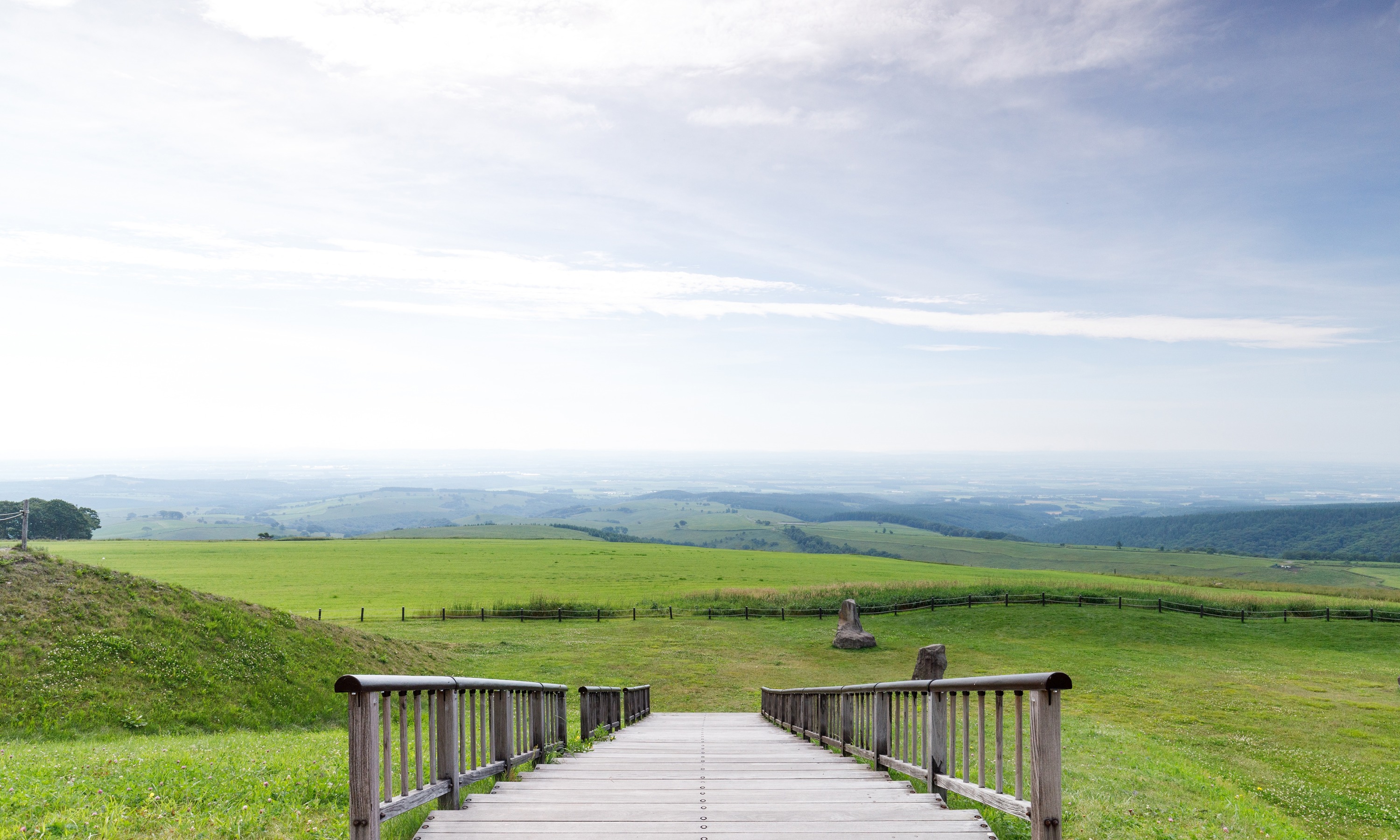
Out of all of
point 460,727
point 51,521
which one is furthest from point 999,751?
point 51,521

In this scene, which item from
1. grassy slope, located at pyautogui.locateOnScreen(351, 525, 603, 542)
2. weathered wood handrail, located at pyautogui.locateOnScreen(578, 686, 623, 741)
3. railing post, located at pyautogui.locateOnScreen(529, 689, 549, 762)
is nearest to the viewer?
railing post, located at pyautogui.locateOnScreen(529, 689, 549, 762)

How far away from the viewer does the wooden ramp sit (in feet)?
13.1

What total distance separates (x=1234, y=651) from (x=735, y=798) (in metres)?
35.5

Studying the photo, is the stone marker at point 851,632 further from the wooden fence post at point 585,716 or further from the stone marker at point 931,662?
the wooden fence post at point 585,716

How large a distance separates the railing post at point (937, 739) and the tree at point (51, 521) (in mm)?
102559

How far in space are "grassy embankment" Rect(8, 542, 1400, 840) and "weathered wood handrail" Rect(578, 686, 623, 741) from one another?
3292 millimetres

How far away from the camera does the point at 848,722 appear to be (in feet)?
28.8

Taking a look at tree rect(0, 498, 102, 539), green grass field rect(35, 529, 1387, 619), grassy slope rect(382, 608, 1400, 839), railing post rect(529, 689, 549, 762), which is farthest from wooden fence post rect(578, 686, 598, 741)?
tree rect(0, 498, 102, 539)

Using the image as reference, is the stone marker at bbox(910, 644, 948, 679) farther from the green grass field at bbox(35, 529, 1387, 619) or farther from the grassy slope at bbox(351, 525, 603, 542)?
the grassy slope at bbox(351, 525, 603, 542)

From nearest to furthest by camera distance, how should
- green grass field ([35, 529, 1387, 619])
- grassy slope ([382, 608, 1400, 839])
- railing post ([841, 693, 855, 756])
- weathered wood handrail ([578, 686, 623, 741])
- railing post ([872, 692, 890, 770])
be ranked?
railing post ([872, 692, 890, 770]) < railing post ([841, 693, 855, 756]) < grassy slope ([382, 608, 1400, 839]) < weathered wood handrail ([578, 686, 623, 741]) < green grass field ([35, 529, 1387, 619])

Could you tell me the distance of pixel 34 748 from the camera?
966 centimetres

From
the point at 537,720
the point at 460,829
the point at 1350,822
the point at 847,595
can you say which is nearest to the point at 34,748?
the point at 537,720

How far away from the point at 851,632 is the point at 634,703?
709 inches

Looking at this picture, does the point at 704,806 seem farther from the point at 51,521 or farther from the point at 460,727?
the point at 51,521
